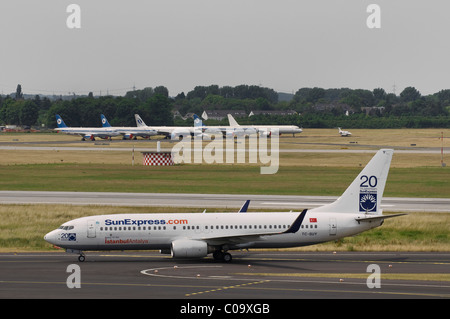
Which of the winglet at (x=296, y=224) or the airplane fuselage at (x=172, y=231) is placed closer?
the winglet at (x=296, y=224)

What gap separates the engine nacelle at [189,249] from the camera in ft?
159

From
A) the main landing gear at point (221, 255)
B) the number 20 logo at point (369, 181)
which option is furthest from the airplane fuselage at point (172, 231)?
the number 20 logo at point (369, 181)

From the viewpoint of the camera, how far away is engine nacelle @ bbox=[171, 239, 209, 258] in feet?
159

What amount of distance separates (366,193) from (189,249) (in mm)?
12834

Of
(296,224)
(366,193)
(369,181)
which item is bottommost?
(296,224)

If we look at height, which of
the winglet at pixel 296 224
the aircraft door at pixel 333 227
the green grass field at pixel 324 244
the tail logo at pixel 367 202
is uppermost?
the tail logo at pixel 367 202

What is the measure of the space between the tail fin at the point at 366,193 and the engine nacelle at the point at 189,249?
8.54 m

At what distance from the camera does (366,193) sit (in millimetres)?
52031

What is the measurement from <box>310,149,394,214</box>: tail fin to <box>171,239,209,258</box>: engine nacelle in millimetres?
8537
